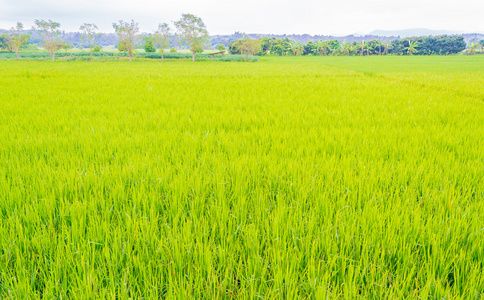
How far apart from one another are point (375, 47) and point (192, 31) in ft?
190

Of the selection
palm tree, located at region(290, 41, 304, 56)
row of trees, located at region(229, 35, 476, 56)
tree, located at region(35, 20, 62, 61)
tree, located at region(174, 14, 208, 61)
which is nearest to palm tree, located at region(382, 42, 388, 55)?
row of trees, located at region(229, 35, 476, 56)

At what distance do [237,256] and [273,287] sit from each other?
0.84 feet

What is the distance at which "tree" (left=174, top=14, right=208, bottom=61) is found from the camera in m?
43.4

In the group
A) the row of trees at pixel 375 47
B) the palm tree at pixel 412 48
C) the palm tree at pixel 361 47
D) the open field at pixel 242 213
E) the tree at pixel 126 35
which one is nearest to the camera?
the open field at pixel 242 213

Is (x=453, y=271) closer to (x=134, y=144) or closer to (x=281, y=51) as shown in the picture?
(x=134, y=144)

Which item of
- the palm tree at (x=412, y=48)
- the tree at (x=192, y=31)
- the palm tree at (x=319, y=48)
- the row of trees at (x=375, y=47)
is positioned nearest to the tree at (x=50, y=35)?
the tree at (x=192, y=31)

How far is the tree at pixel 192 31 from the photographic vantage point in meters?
43.4

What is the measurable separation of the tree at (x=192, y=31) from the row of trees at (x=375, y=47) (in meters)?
26.0

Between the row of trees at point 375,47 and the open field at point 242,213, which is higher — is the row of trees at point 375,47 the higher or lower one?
the higher one

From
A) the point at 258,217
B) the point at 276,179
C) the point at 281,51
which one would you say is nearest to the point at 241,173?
the point at 276,179

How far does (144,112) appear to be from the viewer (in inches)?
182

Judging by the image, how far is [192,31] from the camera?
4397 centimetres

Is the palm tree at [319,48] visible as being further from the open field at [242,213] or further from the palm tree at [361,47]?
the open field at [242,213]

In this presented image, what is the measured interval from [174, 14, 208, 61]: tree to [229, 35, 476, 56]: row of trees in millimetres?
25960
